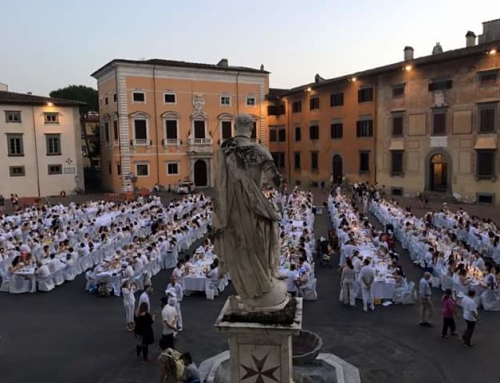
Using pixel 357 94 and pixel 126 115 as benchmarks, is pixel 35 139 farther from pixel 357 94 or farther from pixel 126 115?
pixel 357 94

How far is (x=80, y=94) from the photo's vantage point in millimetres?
58188

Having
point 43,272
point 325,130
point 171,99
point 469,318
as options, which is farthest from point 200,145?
point 469,318

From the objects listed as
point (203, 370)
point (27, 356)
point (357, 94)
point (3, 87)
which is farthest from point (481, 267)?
point (3, 87)

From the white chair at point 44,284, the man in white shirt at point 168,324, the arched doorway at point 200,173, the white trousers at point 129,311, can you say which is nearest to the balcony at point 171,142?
the arched doorway at point 200,173

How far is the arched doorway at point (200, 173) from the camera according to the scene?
44562 mm

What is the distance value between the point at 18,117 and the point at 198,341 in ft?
114

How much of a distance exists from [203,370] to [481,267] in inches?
356

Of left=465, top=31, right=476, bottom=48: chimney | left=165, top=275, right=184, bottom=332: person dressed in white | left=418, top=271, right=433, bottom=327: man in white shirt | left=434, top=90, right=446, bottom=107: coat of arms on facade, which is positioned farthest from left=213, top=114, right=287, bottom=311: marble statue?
left=465, top=31, right=476, bottom=48: chimney

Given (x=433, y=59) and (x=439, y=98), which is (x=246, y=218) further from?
(x=433, y=59)

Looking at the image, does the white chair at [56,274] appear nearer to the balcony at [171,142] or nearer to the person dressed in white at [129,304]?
the person dressed in white at [129,304]

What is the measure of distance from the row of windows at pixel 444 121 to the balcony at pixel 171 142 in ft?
61.9

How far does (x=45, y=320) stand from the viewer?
1181 cm

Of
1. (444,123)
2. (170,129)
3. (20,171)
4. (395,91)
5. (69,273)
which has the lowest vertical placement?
(69,273)

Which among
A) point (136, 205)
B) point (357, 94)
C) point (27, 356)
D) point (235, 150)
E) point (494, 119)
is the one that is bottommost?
point (27, 356)
